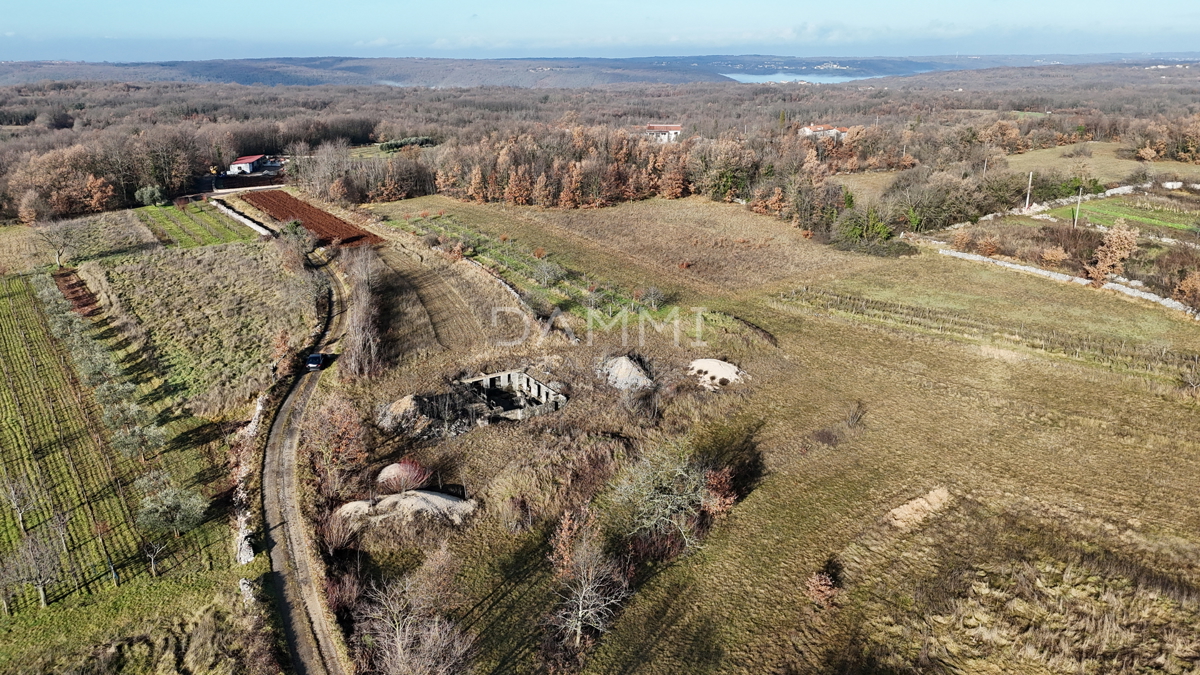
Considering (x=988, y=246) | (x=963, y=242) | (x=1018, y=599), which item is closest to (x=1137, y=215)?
(x=963, y=242)

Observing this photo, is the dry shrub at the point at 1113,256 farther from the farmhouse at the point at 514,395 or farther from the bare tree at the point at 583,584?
the bare tree at the point at 583,584

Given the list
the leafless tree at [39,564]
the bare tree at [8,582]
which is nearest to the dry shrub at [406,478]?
the leafless tree at [39,564]

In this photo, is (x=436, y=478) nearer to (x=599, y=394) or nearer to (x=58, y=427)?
(x=599, y=394)

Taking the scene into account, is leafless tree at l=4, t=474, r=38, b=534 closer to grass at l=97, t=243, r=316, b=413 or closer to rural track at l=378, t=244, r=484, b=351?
grass at l=97, t=243, r=316, b=413

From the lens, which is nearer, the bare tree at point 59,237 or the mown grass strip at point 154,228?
the bare tree at point 59,237

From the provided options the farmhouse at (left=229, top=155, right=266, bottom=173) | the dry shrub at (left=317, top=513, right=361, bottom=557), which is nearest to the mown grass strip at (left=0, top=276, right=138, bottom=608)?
the dry shrub at (left=317, top=513, right=361, bottom=557)

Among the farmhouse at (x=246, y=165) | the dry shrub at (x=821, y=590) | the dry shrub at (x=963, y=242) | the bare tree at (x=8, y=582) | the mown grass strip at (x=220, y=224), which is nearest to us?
the bare tree at (x=8, y=582)

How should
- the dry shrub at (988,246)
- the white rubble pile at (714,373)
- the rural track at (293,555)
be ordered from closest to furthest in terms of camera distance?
the rural track at (293,555) → the white rubble pile at (714,373) → the dry shrub at (988,246)

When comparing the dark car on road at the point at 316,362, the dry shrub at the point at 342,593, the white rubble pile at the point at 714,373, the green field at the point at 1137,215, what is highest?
the green field at the point at 1137,215
